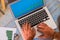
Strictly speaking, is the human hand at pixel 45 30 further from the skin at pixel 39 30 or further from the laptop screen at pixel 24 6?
the laptop screen at pixel 24 6

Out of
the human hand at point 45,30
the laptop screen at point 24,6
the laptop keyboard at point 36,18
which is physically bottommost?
the human hand at point 45,30

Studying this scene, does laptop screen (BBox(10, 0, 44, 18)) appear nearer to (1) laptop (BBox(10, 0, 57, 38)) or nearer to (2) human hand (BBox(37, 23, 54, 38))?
(1) laptop (BBox(10, 0, 57, 38))

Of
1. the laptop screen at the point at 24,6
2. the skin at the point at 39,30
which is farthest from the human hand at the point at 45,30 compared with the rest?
the laptop screen at the point at 24,6

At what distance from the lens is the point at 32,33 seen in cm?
153

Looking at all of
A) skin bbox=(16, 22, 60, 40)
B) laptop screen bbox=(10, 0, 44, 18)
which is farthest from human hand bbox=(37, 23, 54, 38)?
laptop screen bbox=(10, 0, 44, 18)

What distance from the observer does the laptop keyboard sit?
1.58 metres

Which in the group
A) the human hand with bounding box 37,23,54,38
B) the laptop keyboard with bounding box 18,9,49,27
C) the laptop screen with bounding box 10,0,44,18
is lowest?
the human hand with bounding box 37,23,54,38

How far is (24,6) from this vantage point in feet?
5.13

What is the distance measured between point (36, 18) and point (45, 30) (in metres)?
0.12

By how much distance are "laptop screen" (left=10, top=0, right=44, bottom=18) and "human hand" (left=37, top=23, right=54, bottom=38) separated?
0.14m

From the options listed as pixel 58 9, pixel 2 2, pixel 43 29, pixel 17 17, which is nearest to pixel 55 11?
pixel 58 9

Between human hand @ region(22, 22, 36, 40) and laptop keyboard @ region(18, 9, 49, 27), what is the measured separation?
0.10ft

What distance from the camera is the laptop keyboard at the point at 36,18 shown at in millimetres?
1575

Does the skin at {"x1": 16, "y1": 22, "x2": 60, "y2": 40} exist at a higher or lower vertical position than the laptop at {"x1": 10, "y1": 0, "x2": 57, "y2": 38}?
lower
